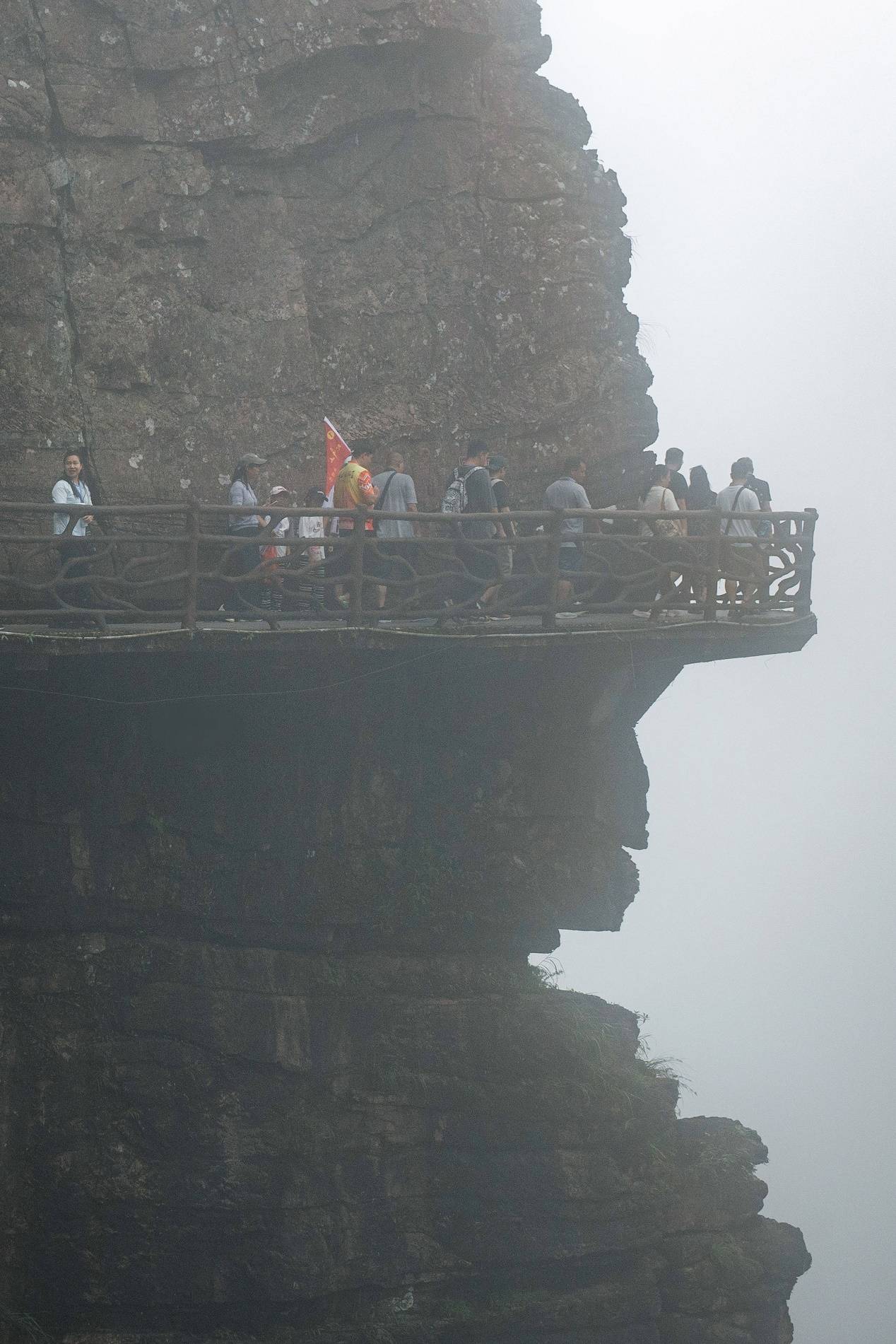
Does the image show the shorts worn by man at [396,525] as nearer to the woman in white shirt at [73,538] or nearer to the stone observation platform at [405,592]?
the stone observation platform at [405,592]

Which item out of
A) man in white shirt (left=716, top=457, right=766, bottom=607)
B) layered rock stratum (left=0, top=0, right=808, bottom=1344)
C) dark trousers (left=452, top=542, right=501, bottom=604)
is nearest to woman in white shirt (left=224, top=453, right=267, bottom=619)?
layered rock stratum (left=0, top=0, right=808, bottom=1344)

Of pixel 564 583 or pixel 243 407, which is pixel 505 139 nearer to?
pixel 243 407

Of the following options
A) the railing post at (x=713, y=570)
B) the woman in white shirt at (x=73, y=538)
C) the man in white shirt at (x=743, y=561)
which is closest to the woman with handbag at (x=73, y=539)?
the woman in white shirt at (x=73, y=538)

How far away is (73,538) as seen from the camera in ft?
49.2

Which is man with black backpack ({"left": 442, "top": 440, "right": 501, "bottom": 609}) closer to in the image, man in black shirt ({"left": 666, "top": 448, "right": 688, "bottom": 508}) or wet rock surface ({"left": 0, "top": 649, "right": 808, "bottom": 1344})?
wet rock surface ({"left": 0, "top": 649, "right": 808, "bottom": 1344})

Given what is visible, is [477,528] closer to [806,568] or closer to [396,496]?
[396,496]

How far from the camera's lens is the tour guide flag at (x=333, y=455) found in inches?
708

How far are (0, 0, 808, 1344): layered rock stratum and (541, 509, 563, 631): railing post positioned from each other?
1.13 feet

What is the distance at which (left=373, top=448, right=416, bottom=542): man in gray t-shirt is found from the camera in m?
16.5

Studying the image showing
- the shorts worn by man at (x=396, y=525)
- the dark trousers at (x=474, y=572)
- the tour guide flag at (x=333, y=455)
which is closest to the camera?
the shorts worn by man at (x=396, y=525)

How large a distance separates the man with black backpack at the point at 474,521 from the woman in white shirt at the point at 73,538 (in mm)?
3528

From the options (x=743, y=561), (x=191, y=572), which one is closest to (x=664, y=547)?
(x=743, y=561)

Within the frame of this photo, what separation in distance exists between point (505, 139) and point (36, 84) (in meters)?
5.42

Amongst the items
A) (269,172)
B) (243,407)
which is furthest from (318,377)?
(269,172)
